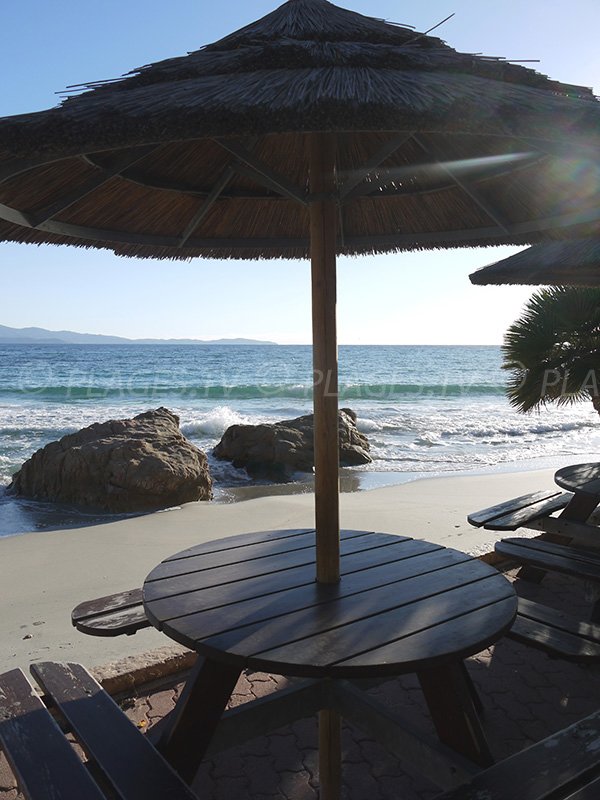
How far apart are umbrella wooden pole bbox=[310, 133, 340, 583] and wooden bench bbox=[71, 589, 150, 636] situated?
0.68 metres

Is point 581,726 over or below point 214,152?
below

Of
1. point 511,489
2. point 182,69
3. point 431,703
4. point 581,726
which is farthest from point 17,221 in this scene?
point 511,489

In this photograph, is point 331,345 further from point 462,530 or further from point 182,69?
point 462,530

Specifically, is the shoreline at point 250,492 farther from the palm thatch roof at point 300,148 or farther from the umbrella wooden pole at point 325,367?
the umbrella wooden pole at point 325,367

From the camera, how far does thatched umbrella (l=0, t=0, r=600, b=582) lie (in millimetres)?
1739

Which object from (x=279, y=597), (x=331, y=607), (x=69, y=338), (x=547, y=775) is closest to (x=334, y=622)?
(x=331, y=607)

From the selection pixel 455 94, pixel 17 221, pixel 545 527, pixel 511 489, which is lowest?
pixel 511 489

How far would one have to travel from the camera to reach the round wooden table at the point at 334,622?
5.72 ft

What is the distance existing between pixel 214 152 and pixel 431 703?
8.24ft

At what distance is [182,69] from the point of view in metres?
2.13

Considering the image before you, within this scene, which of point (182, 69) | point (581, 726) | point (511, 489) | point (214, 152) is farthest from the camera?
point (511, 489)

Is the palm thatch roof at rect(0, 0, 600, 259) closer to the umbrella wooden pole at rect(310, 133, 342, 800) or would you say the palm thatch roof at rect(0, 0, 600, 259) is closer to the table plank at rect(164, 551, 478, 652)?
the umbrella wooden pole at rect(310, 133, 342, 800)

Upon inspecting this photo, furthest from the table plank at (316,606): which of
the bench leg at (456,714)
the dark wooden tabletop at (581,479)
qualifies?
the dark wooden tabletop at (581,479)

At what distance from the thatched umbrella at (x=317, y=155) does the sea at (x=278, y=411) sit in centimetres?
542
